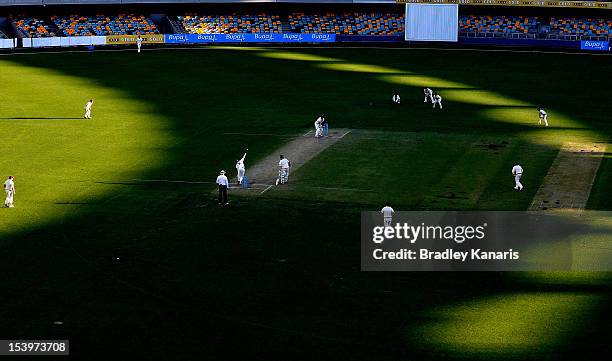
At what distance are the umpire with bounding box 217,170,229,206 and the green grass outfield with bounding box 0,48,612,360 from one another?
104 cm

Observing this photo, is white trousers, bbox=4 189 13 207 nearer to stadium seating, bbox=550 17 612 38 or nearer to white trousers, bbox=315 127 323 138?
white trousers, bbox=315 127 323 138

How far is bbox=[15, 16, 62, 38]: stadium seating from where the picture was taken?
359 feet

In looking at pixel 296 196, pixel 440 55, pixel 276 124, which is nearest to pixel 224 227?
pixel 296 196

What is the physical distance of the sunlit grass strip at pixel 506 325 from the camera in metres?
29.9

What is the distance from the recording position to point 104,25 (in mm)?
114875

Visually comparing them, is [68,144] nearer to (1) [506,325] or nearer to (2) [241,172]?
(2) [241,172]

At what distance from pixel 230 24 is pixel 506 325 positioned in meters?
90.5

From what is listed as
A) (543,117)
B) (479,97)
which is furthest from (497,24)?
(543,117)

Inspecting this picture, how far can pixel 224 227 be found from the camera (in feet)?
140

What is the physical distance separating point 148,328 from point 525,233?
16852mm

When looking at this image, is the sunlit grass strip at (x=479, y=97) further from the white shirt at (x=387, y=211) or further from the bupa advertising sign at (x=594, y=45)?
the white shirt at (x=387, y=211)

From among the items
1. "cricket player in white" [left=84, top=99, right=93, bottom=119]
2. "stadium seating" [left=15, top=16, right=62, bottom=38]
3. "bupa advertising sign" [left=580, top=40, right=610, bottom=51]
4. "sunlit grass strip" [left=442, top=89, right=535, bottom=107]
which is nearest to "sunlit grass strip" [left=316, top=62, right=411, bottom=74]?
"sunlit grass strip" [left=442, top=89, right=535, bottom=107]

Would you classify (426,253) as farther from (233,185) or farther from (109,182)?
(109,182)

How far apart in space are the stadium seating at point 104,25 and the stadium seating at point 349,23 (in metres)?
17.1
